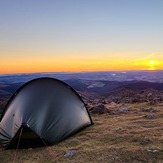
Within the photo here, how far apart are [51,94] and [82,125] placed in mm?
2187

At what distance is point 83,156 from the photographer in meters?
8.39

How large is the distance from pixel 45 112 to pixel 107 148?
3.24 meters

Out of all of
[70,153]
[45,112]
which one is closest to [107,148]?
[70,153]

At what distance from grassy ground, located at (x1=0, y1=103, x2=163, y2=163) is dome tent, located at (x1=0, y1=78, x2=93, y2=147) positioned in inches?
20.3

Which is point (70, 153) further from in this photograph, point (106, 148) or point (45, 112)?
point (45, 112)

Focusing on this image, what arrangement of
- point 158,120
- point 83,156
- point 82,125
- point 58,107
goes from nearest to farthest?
point 83,156
point 58,107
point 82,125
point 158,120

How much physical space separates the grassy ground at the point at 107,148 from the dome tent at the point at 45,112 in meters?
0.52

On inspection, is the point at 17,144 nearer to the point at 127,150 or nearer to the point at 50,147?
the point at 50,147

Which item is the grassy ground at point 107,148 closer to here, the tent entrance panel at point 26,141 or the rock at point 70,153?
the rock at point 70,153

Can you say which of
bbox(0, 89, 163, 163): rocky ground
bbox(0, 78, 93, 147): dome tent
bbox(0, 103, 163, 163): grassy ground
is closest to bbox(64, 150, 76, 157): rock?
bbox(0, 89, 163, 163): rocky ground

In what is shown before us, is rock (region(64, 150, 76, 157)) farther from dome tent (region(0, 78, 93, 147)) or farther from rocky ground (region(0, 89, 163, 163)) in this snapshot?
dome tent (region(0, 78, 93, 147))

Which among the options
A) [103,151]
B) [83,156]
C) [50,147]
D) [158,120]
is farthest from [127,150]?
[158,120]

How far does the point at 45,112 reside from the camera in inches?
418

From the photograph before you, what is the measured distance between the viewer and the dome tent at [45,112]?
10008mm
